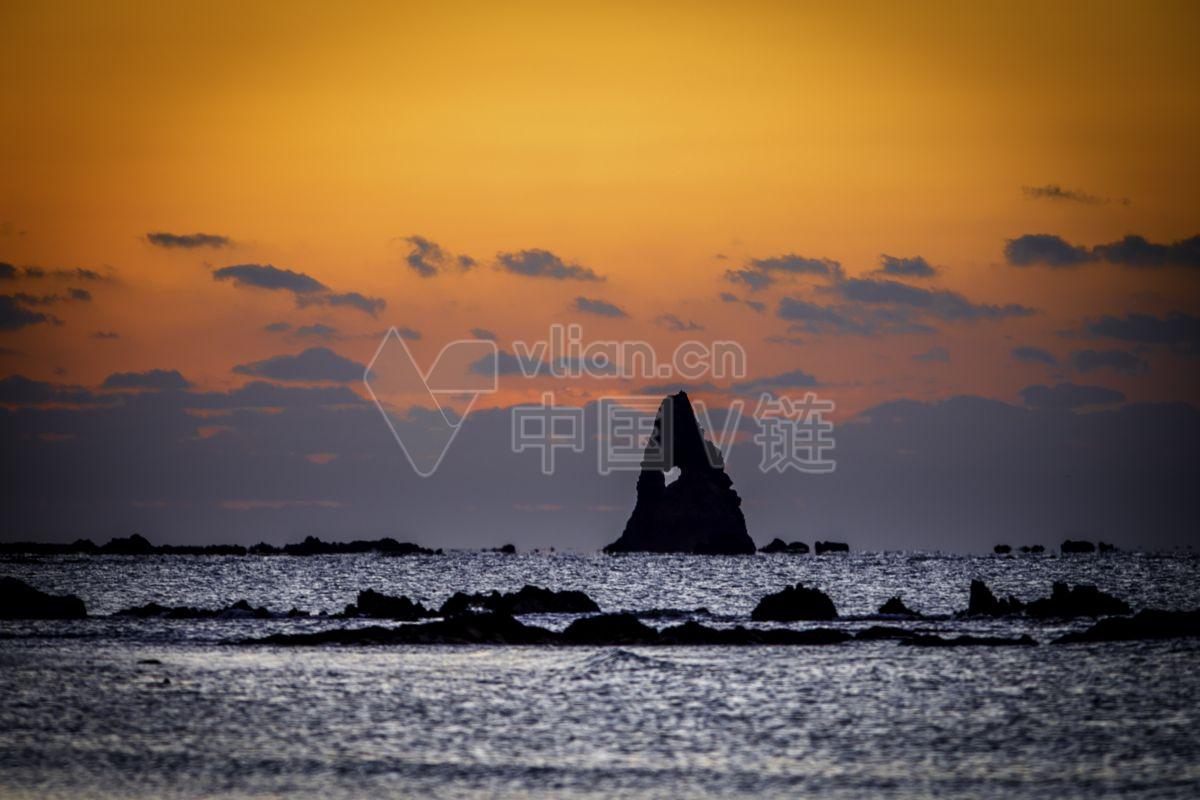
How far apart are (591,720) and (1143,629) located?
103 feet

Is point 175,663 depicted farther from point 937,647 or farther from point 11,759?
→ point 937,647

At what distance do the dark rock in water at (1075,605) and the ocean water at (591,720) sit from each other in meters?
15.1

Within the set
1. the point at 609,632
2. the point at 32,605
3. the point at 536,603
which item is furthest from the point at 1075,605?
the point at 32,605

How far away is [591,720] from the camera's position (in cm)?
4006

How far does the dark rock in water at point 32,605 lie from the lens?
3046 inches

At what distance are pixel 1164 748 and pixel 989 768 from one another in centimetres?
541

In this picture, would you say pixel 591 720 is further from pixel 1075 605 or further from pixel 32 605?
pixel 1075 605

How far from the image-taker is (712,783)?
31.1 meters

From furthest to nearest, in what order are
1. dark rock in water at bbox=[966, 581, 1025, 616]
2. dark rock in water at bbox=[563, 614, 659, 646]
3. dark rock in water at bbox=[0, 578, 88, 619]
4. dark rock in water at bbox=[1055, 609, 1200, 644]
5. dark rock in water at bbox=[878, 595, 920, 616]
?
dark rock in water at bbox=[878, 595, 920, 616] < dark rock in water at bbox=[966, 581, 1025, 616] < dark rock in water at bbox=[0, 578, 88, 619] < dark rock in water at bbox=[563, 614, 659, 646] < dark rock in water at bbox=[1055, 609, 1200, 644]

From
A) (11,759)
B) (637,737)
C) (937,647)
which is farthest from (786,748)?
(937,647)

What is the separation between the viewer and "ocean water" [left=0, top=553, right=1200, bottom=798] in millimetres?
31375

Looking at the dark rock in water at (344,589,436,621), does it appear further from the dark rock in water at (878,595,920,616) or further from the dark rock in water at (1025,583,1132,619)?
the dark rock in water at (1025,583,1132,619)

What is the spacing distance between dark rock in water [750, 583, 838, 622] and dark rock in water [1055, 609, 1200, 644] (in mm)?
20513

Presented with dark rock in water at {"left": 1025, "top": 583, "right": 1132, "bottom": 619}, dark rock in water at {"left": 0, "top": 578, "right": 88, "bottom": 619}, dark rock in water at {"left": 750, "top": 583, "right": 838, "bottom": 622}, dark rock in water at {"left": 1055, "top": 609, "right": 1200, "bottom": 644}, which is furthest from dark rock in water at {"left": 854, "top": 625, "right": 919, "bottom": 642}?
dark rock in water at {"left": 0, "top": 578, "right": 88, "bottom": 619}
